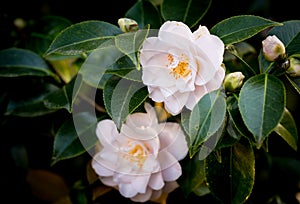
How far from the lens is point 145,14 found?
3.55 ft

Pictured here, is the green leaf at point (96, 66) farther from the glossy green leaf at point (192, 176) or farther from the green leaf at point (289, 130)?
the green leaf at point (289, 130)

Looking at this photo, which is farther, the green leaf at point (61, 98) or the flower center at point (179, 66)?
the green leaf at point (61, 98)

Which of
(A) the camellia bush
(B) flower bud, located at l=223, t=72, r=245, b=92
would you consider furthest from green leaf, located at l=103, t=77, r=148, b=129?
(B) flower bud, located at l=223, t=72, r=245, b=92

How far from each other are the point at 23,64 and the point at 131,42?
1.40 ft

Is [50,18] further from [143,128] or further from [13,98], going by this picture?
[143,128]

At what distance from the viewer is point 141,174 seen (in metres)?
0.99

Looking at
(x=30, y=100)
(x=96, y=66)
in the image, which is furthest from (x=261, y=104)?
(x=30, y=100)

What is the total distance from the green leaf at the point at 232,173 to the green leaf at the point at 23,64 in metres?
0.47

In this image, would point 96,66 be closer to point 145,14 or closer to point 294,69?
point 145,14

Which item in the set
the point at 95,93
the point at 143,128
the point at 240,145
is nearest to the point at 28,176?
the point at 95,93

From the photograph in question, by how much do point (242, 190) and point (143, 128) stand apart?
0.21m

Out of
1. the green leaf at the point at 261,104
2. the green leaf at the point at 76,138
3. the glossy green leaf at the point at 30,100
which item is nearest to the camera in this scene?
the green leaf at the point at 261,104

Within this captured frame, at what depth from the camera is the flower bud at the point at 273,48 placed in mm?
843

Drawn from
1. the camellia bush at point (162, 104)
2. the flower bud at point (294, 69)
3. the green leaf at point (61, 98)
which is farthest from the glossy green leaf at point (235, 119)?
the green leaf at point (61, 98)
